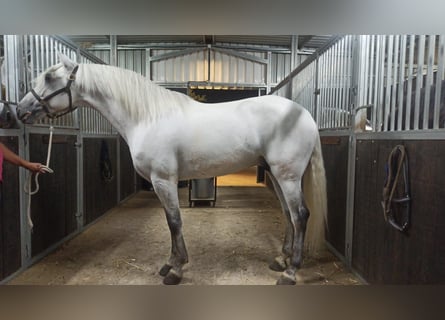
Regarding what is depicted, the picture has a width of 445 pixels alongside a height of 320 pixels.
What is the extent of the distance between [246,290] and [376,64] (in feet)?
3.35

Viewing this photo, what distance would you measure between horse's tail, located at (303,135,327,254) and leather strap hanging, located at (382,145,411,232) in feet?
0.72

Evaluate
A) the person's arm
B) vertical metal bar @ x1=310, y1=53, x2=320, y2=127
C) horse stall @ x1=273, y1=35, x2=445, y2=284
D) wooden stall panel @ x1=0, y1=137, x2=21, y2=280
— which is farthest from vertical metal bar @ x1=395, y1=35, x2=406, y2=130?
wooden stall panel @ x1=0, y1=137, x2=21, y2=280

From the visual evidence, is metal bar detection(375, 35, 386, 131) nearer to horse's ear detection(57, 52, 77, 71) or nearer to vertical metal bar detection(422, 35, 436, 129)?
vertical metal bar detection(422, 35, 436, 129)

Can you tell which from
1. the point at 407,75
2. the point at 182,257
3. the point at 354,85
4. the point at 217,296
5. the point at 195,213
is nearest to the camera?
the point at 217,296

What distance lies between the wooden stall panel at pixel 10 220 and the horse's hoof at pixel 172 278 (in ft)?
1.94

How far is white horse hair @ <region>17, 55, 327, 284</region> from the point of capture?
1008 mm

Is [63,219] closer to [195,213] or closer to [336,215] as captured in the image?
[195,213]

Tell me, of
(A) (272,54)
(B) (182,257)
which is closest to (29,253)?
(B) (182,257)

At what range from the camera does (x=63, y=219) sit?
1.31 metres

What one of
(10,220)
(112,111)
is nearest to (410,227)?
(112,111)

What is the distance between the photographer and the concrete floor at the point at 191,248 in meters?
1.03

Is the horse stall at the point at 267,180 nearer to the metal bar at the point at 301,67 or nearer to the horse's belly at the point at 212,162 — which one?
the metal bar at the point at 301,67

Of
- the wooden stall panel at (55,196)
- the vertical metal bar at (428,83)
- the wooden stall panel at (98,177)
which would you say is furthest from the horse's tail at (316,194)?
the wooden stall panel at (55,196)

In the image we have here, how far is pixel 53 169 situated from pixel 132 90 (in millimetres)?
586
